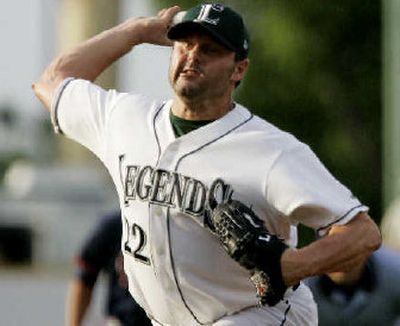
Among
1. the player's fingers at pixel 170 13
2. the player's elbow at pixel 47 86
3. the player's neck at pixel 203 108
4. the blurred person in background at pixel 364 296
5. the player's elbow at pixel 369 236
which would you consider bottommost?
the blurred person in background at pixel 364 296

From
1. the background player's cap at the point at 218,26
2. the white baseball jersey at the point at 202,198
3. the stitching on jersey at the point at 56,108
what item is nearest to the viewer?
the white baseball jersey at the point at 202,198

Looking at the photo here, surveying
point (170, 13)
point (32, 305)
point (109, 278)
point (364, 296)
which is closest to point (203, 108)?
point (170, 13)

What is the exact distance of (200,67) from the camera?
5.70 m

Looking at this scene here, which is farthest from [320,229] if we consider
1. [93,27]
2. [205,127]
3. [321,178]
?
[93,27]

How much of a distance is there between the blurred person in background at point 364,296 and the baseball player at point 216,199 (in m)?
1.58

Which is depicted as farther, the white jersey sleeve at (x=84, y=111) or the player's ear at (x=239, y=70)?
the white jersey sleeve at (x=84, y=111)

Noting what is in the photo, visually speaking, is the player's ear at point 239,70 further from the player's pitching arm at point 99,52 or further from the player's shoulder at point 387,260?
the player's shoulder at point 387,260

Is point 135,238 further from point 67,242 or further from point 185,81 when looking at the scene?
point 67,242

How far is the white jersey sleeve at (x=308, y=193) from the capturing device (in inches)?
217

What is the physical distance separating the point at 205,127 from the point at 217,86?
0.15m

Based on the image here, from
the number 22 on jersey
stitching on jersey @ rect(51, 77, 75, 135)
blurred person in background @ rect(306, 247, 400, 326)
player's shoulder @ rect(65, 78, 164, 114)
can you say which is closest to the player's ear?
player's shoulder @ rect(65, 78, 164, 114)

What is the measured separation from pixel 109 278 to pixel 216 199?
140 inches

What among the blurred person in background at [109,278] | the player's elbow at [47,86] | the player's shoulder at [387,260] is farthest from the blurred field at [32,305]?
the player's elbow at [47,86]

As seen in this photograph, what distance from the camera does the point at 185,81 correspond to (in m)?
5.70
